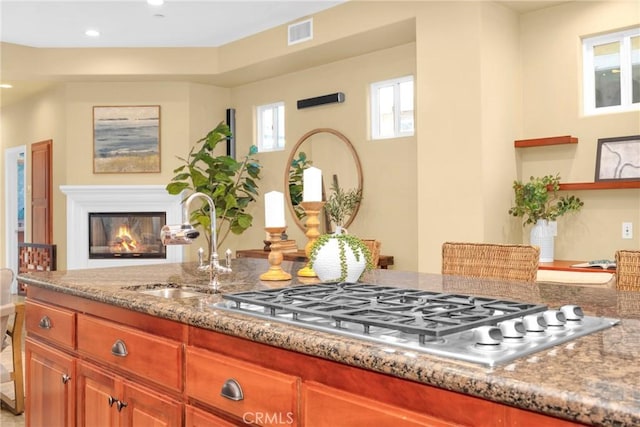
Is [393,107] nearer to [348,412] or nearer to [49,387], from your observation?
[49,387]

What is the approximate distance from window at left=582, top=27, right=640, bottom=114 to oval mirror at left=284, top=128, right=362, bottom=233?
2.11 meters

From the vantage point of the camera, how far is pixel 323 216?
19.2 ft

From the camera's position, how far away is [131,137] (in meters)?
6.77

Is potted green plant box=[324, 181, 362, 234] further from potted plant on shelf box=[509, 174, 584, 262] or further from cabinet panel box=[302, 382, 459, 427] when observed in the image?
cabinet panel box=[302, 382, 459, 427]

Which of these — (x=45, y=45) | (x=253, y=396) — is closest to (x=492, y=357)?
(x=253, y=396)

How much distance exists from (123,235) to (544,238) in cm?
482

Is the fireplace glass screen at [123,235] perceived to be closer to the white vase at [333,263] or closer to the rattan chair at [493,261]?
the rattan chair at [493,261]

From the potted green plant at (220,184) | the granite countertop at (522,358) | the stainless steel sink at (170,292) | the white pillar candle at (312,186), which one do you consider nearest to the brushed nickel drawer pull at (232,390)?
the granite countertop at (522,358)

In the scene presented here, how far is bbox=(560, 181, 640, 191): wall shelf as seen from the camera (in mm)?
3904

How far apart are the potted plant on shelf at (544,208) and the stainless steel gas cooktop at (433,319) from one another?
2946 millimetres

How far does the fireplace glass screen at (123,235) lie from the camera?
6.89 meters

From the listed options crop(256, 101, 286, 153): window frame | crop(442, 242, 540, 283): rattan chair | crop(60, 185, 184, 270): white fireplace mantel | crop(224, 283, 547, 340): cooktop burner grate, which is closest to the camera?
crop(224, 283, 547, 340): cooktop burner grate

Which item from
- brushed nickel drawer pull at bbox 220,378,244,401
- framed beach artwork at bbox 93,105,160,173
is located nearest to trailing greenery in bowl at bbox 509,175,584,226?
brushed nickel drawer pull at bbox 220,378,244,401

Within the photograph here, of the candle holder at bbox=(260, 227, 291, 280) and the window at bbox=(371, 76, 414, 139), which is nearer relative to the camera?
the candle holder at bbox=(260, 227, 291, 280)
